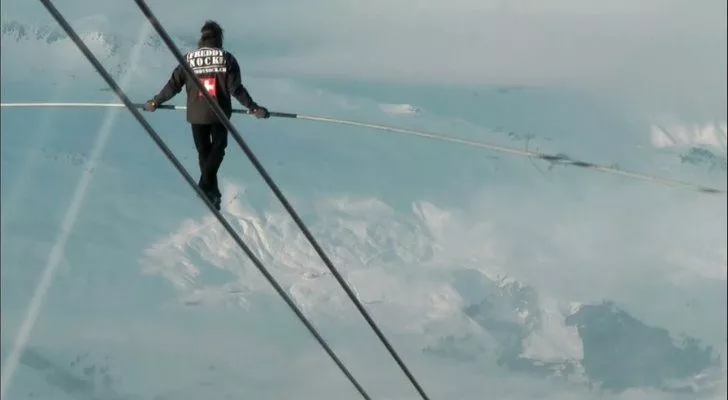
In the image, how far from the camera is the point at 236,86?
24344mm

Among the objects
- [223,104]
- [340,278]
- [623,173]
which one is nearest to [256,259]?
[340,278]

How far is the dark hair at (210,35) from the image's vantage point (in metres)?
24.5

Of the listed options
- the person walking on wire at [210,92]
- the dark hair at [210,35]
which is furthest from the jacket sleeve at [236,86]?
the dark hair at [210,35]

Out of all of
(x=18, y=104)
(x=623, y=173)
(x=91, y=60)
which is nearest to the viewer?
(x=91, y=60)

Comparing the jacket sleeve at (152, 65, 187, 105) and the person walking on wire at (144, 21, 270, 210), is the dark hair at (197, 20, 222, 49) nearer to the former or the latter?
the person walking on wire at (144, 21, 270, 210)

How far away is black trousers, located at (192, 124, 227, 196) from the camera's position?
24484 mm

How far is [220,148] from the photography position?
2461cm

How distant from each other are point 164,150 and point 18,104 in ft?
26.9

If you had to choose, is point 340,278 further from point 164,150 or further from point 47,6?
point 47,6

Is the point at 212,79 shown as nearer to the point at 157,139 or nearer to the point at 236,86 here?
the point at 236,86

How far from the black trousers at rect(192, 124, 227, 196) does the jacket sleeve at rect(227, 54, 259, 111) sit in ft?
2.18

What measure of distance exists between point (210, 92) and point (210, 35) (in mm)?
1002

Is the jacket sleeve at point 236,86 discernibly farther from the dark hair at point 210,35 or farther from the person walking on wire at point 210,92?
the dark hair at point 210,35

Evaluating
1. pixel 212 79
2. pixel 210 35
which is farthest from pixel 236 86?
pixel 210 35
